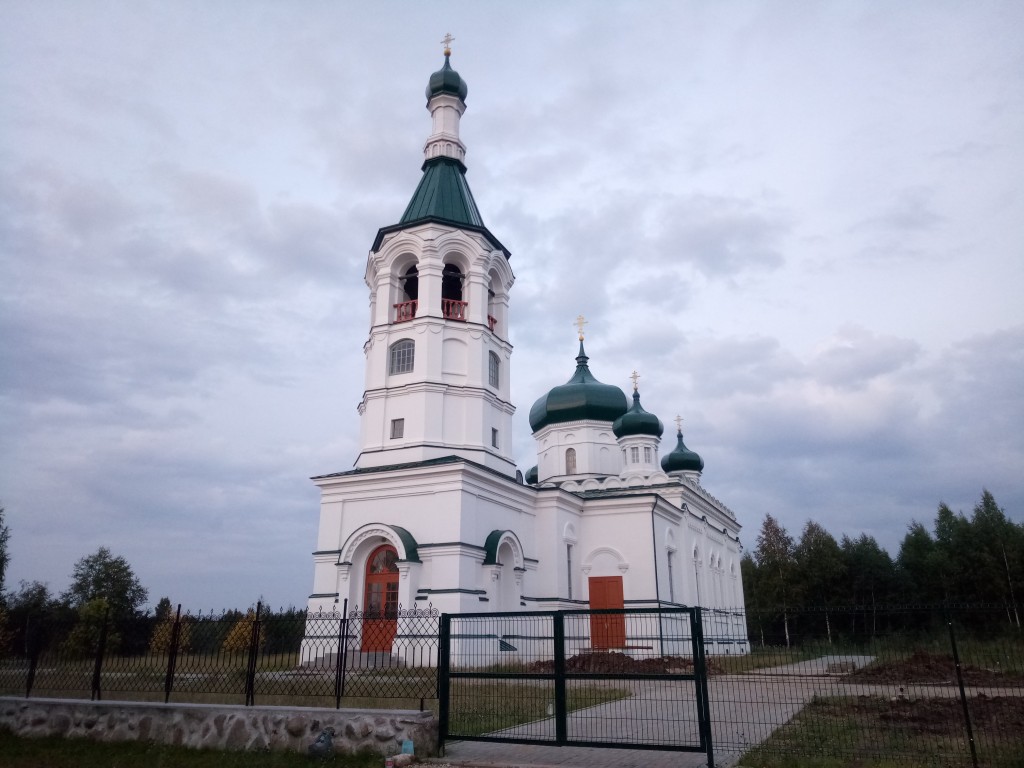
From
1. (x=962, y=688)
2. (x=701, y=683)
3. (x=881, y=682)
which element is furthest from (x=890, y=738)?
(x=701, y=683)

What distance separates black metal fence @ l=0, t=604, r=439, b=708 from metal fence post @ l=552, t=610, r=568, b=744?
72.9 inches

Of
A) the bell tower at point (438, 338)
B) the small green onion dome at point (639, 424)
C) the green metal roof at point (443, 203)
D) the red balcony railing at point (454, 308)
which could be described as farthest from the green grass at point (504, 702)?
the small green onion dome at point (639, 424)

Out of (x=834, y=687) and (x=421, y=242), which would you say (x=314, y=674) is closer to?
(x=834, y=687)

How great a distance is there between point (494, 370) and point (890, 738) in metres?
15.7

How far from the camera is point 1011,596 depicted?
134 feet

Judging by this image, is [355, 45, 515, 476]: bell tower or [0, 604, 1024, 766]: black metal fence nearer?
[0, 604, 1024, 766]: black metal fence

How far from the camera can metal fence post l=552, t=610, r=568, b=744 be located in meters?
8.16

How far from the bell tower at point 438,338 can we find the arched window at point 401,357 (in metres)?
0.03

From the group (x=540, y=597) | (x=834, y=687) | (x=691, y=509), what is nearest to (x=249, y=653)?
(x=834, y=687)

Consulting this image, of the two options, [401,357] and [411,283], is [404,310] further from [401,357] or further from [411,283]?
[401,357]

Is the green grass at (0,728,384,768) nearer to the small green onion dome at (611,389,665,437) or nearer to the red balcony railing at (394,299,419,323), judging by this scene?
the red balcony railing at (394,299,419,323)

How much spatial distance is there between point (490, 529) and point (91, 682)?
11.4 metres

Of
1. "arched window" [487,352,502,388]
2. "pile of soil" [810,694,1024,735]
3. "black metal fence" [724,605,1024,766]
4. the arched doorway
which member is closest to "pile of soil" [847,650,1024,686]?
"black metal fence" [724,605,1024,766]

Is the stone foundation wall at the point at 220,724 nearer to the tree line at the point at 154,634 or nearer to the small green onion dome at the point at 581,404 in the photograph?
the tree line at the point at 154,634
